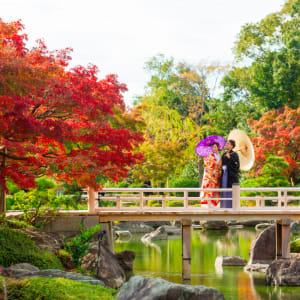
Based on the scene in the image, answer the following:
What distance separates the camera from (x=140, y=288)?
876 cm

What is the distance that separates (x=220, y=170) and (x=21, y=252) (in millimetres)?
6023

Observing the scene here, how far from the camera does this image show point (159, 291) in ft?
28.2

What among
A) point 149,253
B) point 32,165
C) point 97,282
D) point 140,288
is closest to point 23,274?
point 97,282

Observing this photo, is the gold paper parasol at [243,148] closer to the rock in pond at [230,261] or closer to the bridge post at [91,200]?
the rock in pond at [230,261]

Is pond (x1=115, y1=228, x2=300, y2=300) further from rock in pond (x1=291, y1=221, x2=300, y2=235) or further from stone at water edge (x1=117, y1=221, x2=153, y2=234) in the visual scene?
stone at water edge (x1=117, y1=221, x2=153, y2=234)

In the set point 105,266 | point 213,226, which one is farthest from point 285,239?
point 213,226

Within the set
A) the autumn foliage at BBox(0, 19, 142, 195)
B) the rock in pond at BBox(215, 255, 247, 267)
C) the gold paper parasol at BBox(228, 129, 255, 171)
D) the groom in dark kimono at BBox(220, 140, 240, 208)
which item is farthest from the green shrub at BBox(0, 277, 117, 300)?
the rock in pond at BBox(215, 255, 247, 267)

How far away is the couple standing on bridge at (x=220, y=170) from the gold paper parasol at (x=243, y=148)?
0.49 feet

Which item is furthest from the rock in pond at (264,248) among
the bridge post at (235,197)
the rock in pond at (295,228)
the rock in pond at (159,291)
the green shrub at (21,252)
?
the rock in pond at (295,228)

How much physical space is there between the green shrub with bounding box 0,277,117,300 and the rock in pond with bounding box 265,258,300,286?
19.7 feet

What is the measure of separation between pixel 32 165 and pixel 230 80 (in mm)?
23648

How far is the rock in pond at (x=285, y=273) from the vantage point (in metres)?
12.6

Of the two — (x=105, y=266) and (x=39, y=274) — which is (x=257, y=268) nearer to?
(x=105, y=266)

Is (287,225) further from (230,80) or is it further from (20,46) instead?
(230,80)
